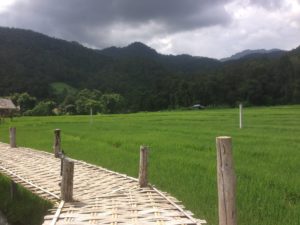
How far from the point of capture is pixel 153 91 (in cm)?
8375

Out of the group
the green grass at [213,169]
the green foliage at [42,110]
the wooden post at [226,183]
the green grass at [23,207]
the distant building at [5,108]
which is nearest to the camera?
the wooden post at [226,183]

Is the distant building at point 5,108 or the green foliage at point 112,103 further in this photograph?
the green foliage at point 112,103

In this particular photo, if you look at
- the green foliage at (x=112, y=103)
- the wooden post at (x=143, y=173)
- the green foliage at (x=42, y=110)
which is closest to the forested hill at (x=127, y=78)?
the green foliage at (x=112, y=103)

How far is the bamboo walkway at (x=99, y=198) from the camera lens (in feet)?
17.7

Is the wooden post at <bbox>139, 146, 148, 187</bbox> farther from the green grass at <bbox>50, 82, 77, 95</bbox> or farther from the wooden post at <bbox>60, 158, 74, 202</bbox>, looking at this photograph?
the green grass at <bbox>50, 82, 77, 95</bbox>

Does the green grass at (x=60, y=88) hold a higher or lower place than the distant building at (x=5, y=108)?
higher

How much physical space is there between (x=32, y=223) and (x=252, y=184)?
4.77m

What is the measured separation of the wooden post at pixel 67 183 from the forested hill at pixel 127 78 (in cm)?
5794

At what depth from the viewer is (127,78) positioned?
103 metres

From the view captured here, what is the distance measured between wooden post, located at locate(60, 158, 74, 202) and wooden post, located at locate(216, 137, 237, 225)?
2804mm

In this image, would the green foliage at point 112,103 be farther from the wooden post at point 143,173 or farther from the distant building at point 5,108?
the wooden post at point 143,173

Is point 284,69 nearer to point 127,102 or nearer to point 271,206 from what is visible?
point 127,102

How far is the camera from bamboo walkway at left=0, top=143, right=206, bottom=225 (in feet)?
17.7

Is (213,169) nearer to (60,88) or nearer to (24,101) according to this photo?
(24,101)
